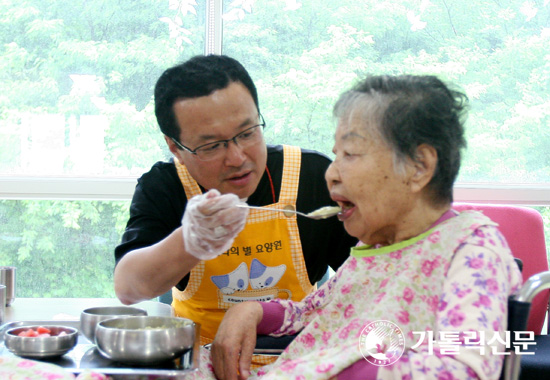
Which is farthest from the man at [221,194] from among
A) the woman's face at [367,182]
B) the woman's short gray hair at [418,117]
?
the woman's short gray hair at [418,117]

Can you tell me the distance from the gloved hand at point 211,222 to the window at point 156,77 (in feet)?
6.94

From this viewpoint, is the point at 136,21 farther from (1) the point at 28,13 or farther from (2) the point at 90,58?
(1) the point at 28,13

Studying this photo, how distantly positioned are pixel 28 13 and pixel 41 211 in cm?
109

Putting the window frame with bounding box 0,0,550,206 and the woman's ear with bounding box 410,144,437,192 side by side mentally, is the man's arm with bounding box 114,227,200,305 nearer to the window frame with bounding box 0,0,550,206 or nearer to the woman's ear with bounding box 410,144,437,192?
the woman's ear with bounding box 410,144,437,192

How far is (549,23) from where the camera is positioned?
3.66m

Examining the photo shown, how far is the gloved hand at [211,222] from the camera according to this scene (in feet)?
4.80

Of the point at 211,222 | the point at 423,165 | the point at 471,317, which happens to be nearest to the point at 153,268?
the point at 211,222

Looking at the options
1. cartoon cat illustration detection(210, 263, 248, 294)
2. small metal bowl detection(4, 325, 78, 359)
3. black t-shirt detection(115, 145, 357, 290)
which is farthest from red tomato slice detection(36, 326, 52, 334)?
cartoon cat illustration detection(210, 263, 248, 294)

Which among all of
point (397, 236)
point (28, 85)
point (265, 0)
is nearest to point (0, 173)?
point (28, 85)

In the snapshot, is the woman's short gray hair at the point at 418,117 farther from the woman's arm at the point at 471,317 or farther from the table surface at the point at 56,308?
the table surface at the point at 56,308

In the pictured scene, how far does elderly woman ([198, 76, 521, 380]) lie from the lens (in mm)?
1175

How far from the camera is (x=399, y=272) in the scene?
147 cm

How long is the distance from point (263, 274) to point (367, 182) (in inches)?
26.2

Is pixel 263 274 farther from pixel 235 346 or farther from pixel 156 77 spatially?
pixel 156 77
